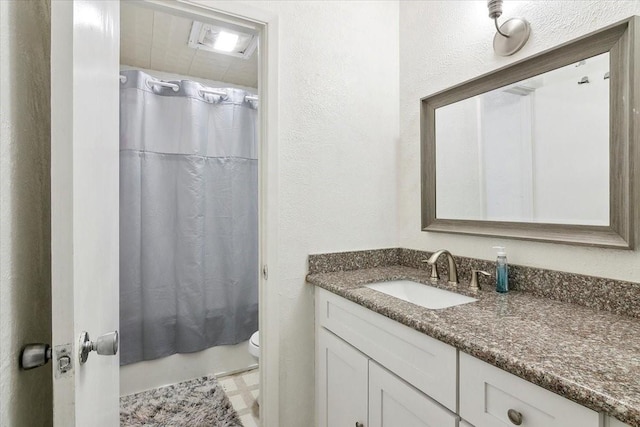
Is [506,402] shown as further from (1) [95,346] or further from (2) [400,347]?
(1) [95,346]

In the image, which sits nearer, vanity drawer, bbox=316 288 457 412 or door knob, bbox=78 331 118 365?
door knob, bbox=78 331 118 365

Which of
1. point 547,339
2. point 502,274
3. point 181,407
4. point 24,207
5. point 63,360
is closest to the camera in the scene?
point 63,360

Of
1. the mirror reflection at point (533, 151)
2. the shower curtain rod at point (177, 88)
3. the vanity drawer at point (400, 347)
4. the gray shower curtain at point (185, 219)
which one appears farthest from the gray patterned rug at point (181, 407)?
the shower curtain rod at point (177, 88)

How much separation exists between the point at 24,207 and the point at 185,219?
65.8 inches

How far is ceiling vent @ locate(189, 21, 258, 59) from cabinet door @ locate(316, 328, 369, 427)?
5.98ft

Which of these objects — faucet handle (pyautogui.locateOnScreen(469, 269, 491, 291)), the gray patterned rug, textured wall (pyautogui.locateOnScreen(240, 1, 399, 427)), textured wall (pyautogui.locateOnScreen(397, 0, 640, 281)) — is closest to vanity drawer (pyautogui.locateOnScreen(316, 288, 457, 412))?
textured wall (pyautogui.locateOnScreen(240, 1, 399, 427))

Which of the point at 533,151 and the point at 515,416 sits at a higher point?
the point at 533,151

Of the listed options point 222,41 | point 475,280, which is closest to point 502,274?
point 475,280

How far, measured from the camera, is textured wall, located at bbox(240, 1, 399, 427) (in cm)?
149

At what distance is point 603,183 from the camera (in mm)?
997

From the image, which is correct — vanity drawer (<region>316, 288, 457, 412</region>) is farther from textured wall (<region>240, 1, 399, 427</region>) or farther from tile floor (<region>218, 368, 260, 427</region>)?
tile floor (<region>218, 368, 260, 427</region>)

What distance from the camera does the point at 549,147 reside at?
1126 millimetres

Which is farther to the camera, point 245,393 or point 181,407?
point 245,393

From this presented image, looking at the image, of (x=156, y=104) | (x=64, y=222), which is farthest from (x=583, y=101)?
(x=156, y=104)
